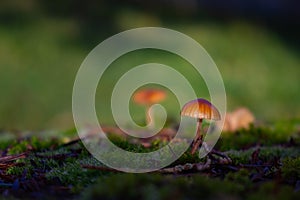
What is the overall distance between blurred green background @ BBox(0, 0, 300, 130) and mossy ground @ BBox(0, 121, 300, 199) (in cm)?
464

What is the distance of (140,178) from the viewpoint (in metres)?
1.51

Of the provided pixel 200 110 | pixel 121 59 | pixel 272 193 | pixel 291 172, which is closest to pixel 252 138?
pixel 200 110

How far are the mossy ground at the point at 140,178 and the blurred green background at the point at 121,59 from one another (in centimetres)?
464

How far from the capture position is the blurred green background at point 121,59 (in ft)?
25.3

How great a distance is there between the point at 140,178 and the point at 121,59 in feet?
25.9

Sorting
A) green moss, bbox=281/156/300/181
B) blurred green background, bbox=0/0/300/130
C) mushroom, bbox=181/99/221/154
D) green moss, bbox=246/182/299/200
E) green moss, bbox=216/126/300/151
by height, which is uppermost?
blurred green background, bbox=0/0/300/130

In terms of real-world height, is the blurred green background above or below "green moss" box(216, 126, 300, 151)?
above

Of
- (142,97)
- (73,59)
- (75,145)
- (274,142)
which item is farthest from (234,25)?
(75,145)

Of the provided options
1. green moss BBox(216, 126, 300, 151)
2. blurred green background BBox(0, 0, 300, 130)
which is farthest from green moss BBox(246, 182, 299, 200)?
blurred green background BBox(0, 0, 300, 130)

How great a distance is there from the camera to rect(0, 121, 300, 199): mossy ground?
1.42 m

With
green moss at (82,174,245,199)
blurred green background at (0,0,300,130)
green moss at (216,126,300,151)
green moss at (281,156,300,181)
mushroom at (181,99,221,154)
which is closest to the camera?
green moss at (82,174,245,199)

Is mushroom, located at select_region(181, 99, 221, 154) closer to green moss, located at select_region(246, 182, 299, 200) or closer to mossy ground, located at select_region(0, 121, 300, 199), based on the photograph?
mossy ground, located at select_region(0, 121, 300, 199)

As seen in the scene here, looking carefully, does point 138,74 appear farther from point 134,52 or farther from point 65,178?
point 65,178

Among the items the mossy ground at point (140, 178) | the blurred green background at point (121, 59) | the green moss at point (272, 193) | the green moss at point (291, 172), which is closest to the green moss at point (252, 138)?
the mossy ground at point (140, 178)
